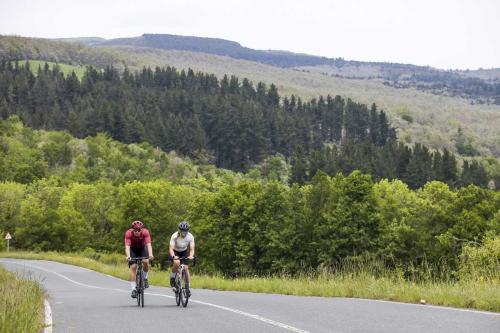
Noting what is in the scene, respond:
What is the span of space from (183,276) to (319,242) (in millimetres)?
57330


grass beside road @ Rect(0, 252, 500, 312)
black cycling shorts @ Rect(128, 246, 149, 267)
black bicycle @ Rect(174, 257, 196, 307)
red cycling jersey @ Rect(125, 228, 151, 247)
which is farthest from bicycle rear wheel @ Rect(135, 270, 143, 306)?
grass beside road @ Rect(0, 252, 500, 312)

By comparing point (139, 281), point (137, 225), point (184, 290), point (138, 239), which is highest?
point (137, 225)

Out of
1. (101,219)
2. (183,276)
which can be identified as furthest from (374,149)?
(183,276)

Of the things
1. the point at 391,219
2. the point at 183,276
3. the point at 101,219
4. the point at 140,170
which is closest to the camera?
the point at 183,276

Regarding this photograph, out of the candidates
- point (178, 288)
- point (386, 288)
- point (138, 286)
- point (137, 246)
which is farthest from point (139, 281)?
point (386, 288)

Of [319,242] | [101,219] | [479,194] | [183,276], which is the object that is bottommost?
[101,219]

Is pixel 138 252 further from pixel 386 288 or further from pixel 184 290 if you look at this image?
pixel 386 288

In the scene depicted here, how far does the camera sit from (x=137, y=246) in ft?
54.0

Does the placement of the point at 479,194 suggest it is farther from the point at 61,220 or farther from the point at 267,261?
A: the point at 61,220

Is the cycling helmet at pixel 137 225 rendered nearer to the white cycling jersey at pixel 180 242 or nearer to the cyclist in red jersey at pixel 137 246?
the cyclist in red jersey at pixel 137 246

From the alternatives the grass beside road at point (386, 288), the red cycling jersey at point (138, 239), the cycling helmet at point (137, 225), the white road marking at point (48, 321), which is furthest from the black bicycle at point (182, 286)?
the grass beside road at point (386, 288)

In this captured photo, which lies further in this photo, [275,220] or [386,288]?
[275,220]

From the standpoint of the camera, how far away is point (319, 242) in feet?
236

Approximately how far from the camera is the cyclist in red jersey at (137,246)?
1616cm
